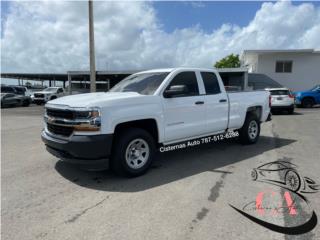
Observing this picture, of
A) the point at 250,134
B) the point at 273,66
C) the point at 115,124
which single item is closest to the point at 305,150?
the point at 250,134

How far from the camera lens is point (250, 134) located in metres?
7.86

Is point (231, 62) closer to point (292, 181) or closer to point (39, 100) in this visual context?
point (39, 100)

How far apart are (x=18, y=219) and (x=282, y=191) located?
3792 millimetres

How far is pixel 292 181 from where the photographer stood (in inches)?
194

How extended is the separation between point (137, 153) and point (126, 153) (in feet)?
0.98

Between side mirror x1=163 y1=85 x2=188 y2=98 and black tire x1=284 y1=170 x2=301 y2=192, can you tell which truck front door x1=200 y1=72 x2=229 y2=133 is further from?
black tire x1=284 y1=170 x2=301 y2=192

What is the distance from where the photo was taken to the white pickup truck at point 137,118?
4566 millimetres

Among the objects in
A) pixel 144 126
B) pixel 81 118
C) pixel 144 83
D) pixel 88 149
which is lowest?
pixel 88 149

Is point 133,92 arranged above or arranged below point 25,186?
above

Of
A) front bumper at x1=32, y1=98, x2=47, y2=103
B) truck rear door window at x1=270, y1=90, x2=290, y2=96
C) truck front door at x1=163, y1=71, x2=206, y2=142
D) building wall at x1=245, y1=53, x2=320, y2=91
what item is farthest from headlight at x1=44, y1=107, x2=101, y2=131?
front bumper at x1=32, y1=98, x2=47, y2=103

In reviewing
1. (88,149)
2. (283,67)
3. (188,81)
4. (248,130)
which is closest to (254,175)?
(188,81)

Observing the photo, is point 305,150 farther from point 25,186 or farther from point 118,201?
point 25,186

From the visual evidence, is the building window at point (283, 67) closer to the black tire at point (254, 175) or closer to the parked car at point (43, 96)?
the parked car at point (43, 96)

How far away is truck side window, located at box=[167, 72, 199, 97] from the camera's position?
5832 millimetres
